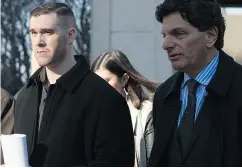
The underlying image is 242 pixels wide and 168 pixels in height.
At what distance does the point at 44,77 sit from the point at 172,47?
0.79m

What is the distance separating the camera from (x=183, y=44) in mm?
3012

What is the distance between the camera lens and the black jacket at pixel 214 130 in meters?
2.89

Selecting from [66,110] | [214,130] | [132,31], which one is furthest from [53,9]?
[132,31]

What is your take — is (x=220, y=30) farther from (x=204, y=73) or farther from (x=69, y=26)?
(x=69, y=26)

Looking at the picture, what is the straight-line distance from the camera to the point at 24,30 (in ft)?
24.2

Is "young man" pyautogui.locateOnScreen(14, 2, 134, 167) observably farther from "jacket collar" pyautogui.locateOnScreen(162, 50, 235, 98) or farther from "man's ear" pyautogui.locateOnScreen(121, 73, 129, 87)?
"man's ear" pyautogui.locateOnScreen(121, 73, 129, 87)

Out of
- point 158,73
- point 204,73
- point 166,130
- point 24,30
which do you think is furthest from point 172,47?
point 24,30

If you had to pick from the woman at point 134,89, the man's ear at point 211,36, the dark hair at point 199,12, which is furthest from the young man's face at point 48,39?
the woman at point 134,89

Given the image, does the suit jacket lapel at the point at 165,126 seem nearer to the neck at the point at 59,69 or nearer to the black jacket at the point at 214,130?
the black jacket at the point at 214,130

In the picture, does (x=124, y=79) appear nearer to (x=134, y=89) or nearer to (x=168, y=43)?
(x=134, y=89)

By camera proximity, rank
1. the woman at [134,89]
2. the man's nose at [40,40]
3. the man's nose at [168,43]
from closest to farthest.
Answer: the man's nose at [168,43]
the man's nose at [40,40]
the woman at [134,89]

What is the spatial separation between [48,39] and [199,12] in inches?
31.9

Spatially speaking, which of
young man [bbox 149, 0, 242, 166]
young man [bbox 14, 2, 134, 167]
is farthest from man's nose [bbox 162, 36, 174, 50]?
young man [bbox 14, 2, 134, 167]

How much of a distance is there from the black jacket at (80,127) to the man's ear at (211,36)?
1.83ft
